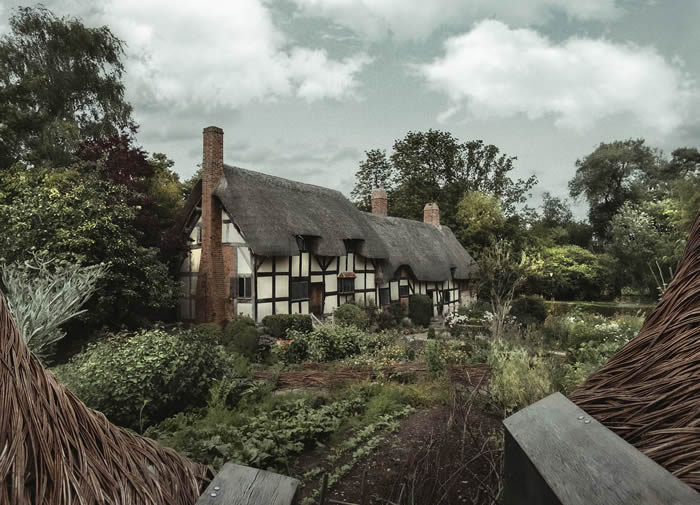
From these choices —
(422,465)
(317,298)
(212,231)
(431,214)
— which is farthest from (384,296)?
(422,465)

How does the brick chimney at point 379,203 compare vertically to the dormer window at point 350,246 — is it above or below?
above

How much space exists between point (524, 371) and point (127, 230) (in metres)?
12.2

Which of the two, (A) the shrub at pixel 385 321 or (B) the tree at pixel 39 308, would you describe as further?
(A) the shrub at pixel 385 321

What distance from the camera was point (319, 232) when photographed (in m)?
15.8

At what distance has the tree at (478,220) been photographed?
28.0 m

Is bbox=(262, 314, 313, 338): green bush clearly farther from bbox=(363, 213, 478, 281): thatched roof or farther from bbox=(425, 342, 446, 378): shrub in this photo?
bbox=(363, 213, 478, 281): thatched roof

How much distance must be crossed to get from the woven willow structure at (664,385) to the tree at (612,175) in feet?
122

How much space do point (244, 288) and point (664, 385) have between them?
14.1 meters

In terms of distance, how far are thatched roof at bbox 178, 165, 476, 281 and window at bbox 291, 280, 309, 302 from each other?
4.02ft

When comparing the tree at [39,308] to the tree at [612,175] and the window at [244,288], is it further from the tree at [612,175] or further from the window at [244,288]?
the tree at [612,175]

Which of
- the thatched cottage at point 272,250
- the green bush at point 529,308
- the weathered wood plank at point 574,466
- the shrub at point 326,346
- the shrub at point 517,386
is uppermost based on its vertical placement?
the thatched cottage at point 272,250

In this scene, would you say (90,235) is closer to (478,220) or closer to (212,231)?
(212,231)

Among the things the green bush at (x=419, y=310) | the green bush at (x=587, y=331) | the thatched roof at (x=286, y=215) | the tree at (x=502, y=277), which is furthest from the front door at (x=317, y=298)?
the green bush at (x=587, y=331)

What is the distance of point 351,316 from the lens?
50.0ft
